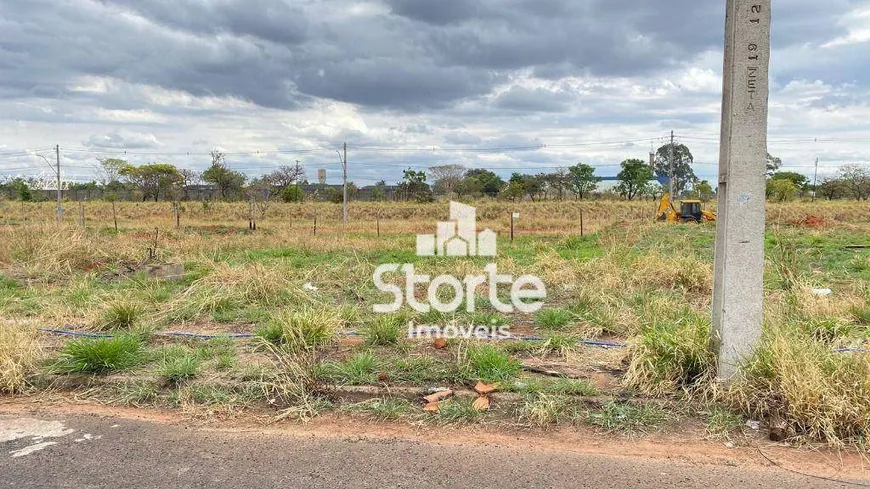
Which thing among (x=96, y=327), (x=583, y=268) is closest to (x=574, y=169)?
(x=583, y=268)

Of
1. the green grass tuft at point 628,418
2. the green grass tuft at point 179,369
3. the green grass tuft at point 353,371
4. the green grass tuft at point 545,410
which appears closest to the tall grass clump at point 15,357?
the green grass tuft at point 179,369

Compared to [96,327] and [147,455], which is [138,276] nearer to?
[96,327]

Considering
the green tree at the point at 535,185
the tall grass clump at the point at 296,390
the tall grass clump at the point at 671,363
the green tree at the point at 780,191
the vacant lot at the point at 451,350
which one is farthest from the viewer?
the green tree at the point at 535,185

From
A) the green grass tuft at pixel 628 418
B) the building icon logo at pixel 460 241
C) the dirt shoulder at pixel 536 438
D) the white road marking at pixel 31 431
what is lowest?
the white road marking at pixel 31 431

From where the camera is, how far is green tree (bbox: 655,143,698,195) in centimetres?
5638

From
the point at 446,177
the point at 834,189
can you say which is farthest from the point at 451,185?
the point at 834,189

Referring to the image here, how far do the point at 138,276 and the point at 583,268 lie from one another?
291 inches

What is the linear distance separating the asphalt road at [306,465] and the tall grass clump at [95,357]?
41.1 inches

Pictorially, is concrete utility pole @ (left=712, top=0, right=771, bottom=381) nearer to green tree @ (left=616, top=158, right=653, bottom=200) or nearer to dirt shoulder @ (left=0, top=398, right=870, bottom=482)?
dirt shoulder @ (left=0, top=398, right=870, bottom=482)

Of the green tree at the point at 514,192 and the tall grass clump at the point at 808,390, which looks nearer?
the tall grass clump at the point at 808,390

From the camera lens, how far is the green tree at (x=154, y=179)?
50.1 metres

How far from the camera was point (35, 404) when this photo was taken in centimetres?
443

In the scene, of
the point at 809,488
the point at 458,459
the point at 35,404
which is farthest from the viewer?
the point at 35,404

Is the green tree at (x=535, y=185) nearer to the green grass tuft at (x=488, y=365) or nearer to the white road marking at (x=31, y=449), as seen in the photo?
the green grass tuft at (x=488, y=365)
